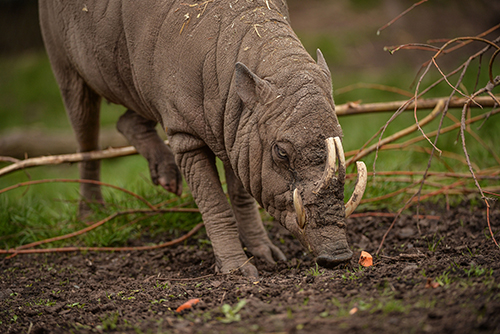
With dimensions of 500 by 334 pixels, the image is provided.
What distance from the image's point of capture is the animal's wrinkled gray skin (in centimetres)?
281

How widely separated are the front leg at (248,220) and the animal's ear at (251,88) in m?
1.00

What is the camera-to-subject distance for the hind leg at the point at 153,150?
4109mm

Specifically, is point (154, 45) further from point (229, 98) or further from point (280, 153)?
point (280, 153)

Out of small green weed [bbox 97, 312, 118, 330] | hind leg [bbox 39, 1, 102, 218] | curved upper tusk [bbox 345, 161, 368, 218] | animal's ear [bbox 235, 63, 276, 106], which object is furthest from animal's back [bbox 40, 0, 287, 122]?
small green weed [bbox 97, 312, 118, 330]

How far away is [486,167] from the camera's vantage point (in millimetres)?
5383

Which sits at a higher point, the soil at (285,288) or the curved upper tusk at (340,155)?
the curved upper tusk at (340,155)

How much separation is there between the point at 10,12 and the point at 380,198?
11.6m

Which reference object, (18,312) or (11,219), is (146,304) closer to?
Result: (18,312)

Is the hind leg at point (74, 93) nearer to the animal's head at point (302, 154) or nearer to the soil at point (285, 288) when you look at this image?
the soil at point (285, 288)

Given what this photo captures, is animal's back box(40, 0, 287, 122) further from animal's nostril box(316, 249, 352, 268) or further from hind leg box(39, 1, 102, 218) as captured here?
animal's nostril box(316, 249, 352, 268)

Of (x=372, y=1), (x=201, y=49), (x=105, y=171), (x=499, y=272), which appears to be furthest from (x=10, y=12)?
(x=499, y=272)

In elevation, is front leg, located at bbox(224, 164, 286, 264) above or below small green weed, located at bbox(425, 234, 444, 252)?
above

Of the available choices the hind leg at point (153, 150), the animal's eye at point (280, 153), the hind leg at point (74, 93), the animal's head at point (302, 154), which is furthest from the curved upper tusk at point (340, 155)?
the hind leg at point (74, 93)

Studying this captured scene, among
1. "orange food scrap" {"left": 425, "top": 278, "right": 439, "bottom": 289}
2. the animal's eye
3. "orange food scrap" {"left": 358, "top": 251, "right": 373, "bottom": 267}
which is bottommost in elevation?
"orange food scrap" {"left": 358, "top": 251, "right": 373, "bottom": 267}
